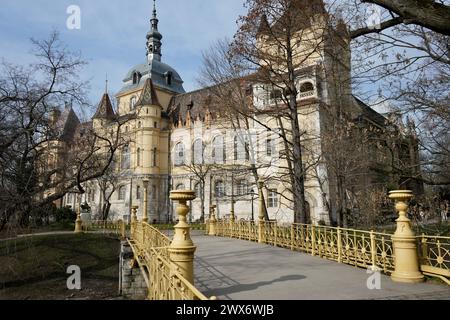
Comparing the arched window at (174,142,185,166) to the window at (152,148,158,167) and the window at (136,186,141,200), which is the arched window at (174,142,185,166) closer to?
the window at (152,148,158,167)

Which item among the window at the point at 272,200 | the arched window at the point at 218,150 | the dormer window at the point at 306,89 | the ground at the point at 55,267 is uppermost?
the dormer window at the point at 306,89

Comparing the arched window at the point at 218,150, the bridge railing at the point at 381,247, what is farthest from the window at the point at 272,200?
the bridge railing at the point at 381,247

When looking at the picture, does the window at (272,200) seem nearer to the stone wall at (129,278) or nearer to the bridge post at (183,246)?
the stone wall at (129,278)

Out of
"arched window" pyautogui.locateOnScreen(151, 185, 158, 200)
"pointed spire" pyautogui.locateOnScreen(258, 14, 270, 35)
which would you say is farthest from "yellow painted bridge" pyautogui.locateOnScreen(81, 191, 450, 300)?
"arched window" pyautogui.locateOnScreen(151, 185, 158, 200)

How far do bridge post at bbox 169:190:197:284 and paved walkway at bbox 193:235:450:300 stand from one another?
1.04 meters

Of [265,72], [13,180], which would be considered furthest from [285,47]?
[13,180]

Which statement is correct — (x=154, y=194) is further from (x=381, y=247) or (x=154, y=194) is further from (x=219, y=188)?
(x=381, y=247)

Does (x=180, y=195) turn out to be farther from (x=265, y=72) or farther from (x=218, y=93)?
(x=218, y=93)

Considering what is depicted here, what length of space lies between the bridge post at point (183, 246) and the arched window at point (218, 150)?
34.7 meters

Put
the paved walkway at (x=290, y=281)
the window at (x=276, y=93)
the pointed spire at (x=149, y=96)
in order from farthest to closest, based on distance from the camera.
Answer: the pointed spire at (x=149, y=96), the window at (x=276, y=93), the paved walkway at (x=290, y=281)

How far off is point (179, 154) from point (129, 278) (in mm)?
32766

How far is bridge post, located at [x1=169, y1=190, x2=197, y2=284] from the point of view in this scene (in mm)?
5348

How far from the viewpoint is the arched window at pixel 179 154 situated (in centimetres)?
4588
